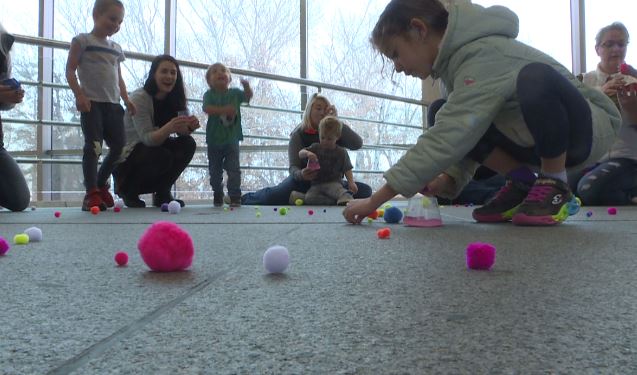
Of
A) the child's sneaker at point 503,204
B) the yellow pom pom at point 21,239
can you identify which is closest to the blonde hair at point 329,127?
the child's sneaker at point 503,204

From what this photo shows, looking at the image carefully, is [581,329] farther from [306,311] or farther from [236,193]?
[236,193]

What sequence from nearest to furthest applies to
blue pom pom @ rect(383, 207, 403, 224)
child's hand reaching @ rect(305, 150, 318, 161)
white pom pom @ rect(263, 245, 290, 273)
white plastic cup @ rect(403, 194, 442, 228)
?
white pom pom @ rect(263, 245, 290, 273), white plastic cup @ rect(403, 194, 442, 228), blue pom pom @ rect(383, 207, 403, 224), child's hand reaching @ rect(305, 150, 318, 161)

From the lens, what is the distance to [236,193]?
9.47 ft

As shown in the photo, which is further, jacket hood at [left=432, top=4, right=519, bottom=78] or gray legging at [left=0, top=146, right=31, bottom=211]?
gray legging at [left=0, top=146, right=31, bottom=211]

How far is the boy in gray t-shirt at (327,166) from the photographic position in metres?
3.03

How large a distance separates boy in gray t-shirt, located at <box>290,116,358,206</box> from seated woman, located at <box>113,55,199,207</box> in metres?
0.66

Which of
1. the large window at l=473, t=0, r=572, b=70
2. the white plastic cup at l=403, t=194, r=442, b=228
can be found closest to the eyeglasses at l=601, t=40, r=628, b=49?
the white plastic cup at l=403, t=194, r=442, b=228

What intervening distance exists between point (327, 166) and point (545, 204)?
182cm

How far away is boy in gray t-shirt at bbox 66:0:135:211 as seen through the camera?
2406 mm

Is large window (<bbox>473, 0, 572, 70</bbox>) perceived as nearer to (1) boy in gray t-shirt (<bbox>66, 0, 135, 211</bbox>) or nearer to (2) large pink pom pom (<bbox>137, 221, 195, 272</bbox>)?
(1) boy in gray t-shirt (<bbox>66, 0, 135, 211</bbox>)

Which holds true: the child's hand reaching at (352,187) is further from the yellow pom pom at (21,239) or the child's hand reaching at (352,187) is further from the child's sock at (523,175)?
the yellow pom pom at (21,239)

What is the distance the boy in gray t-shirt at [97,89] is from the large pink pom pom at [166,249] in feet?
6.06

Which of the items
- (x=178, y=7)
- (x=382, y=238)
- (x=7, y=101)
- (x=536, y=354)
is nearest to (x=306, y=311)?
(x=536, y=354)

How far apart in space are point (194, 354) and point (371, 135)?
433 cm
